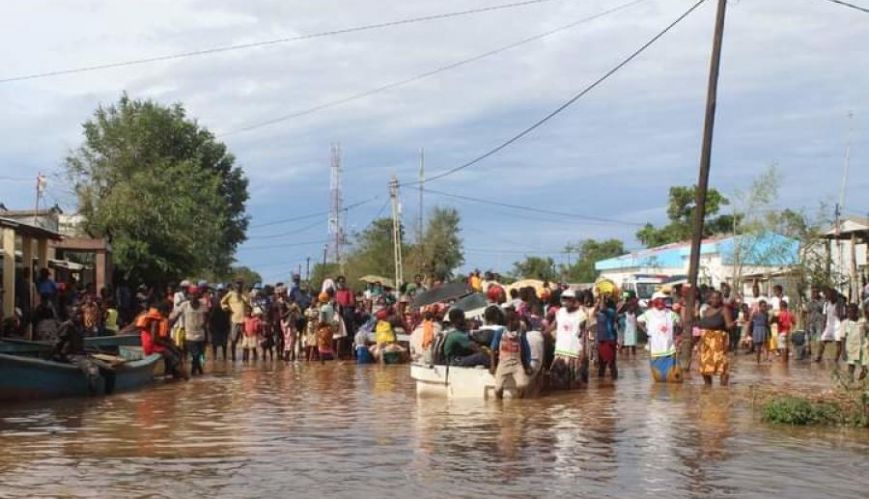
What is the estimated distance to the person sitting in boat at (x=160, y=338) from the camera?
70.1ft

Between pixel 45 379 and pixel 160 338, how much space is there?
470 cm

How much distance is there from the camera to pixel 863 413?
13664 mm

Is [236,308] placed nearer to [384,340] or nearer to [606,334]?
[384,340]

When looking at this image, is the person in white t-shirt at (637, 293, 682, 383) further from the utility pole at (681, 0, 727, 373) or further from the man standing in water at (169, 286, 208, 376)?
the man standing in water at (169, 286, 208, 376)

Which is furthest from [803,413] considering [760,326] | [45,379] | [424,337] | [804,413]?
[760,326]

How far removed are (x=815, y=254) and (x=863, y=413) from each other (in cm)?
2384

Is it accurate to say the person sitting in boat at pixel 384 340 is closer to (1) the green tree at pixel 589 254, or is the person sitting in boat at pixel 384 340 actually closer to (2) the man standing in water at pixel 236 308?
(2) the man standing in water at pixel 236 308

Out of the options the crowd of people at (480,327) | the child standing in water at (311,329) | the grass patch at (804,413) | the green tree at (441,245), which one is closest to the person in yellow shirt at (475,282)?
the crowd of people at (480,327)

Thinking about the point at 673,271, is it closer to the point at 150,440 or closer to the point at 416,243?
the point at 416,243

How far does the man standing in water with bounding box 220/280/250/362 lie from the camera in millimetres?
28328

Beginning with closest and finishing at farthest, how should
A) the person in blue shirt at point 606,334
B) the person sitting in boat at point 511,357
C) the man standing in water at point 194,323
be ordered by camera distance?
the person sitting in boat at point 511,357
the person in blue shirt at point 606,334
the man standing in water at point 194,323

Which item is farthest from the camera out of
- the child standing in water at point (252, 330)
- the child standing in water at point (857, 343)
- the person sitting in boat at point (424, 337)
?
the child standing in water at point (252, 330)

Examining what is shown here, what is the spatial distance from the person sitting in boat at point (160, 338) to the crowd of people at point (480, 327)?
24 millimetres

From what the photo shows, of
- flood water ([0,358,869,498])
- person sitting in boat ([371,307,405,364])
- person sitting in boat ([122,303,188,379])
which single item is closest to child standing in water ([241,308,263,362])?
person sitting in boat ([371,307,405,364])
